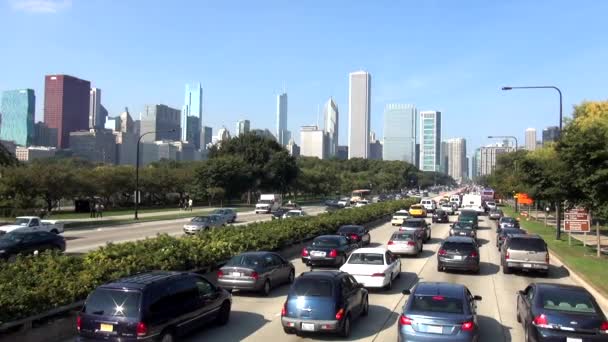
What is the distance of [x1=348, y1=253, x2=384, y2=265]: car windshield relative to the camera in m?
18.9

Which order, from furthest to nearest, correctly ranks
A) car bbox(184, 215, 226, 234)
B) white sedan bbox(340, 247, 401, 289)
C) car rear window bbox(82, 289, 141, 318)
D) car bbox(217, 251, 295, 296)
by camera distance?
car bbox(184, 215, 226, 234) → white sedan bbox(340, 247, 401, 289) → car bbox(217, 251, 295, 296) → car rear window bbox(82, 289, 141, 318)

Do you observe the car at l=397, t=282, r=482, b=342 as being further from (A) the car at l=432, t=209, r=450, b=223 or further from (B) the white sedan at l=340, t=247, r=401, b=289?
(A) the car at l=432, t=209, r=450, b=223

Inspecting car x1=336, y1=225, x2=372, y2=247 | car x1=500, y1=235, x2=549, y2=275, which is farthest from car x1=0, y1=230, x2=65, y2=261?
car x1=500, y1=235, x2=549, y2=275

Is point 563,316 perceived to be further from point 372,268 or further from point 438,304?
point 372,268

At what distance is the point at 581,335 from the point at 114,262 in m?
11.5

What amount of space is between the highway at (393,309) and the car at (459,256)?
39 centimetres

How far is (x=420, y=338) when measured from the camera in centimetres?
1073

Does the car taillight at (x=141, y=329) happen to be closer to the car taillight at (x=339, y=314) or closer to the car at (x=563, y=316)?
the car taillight at (x=339, y=314)

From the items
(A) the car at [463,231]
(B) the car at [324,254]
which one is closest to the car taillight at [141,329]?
(B) the car at [324,254]

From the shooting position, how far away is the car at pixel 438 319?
10.7 meters

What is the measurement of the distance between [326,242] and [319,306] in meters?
12.2

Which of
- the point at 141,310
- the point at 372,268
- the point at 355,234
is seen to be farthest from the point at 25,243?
the point at 141,310

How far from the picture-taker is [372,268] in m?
18.4

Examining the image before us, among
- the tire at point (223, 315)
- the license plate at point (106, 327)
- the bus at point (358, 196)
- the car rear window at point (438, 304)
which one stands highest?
the bus at point (358, 196)
